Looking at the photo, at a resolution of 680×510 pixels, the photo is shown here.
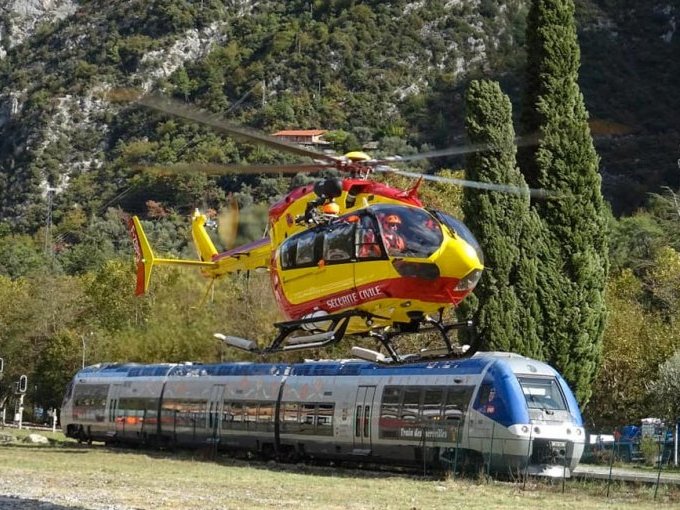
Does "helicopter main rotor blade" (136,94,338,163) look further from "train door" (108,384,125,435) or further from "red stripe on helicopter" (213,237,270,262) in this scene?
"train door" (108,384,125,435)

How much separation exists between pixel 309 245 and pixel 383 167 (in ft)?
5.85

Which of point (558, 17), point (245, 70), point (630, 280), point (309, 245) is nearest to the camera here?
point (309, 245)

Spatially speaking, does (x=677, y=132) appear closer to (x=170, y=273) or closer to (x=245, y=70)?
(x=245, y=70)

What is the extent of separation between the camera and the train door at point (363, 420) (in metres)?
32.7

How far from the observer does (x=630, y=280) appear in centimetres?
5734

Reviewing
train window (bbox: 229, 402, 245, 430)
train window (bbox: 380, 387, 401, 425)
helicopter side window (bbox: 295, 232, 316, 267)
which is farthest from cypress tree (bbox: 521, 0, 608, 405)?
helicopter side window (bbox: 295, 232, 316, 267)

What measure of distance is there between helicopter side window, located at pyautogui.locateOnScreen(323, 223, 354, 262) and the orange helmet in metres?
0.64

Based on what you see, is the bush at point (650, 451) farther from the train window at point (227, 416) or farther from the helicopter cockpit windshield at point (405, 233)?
the helicopter cockpit windshield at point (405, 233)

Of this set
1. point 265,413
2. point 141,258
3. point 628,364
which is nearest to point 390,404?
point 265,413

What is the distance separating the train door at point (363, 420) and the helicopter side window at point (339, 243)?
15064mm

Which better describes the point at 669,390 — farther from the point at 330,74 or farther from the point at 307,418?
the point at 330,74

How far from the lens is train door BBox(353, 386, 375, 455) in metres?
32.7

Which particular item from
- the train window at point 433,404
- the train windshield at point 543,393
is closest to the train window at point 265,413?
the train window at point 433,404

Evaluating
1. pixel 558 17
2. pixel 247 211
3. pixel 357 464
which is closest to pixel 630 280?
pixel 558 17
